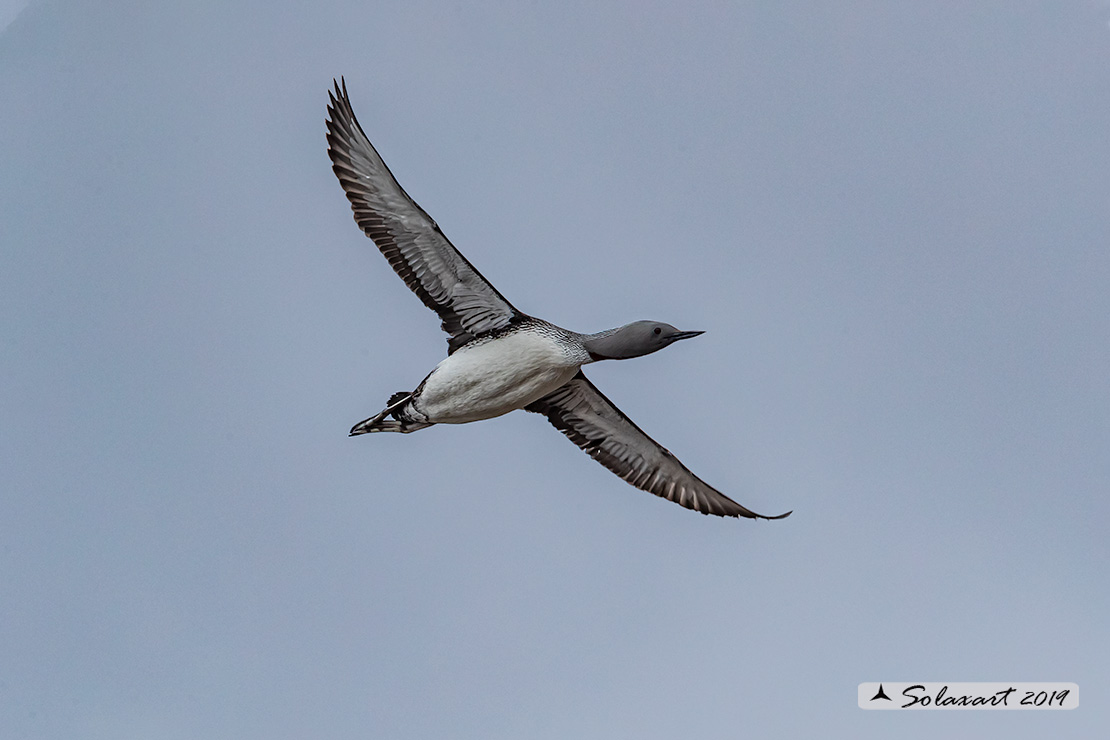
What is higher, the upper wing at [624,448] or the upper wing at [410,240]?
the upper wing at [410,240]

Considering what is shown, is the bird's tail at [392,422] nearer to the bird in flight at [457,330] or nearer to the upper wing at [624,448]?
the bird in flight at [457,330]

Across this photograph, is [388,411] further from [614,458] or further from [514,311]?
[614,458]

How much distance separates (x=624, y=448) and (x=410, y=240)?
4.01m

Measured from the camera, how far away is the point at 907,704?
48.9 feet

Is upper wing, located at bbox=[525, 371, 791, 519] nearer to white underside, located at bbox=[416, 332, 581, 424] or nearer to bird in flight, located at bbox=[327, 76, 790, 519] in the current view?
bird in flight, located at bbox=[327, 76, 790, 519]

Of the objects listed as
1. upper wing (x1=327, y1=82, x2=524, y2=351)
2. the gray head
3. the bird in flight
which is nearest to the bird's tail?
the bird in flight

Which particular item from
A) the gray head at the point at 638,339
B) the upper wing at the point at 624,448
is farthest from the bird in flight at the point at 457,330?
the upper wing at the point at 624,448

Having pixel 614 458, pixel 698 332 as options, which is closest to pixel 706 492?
pixel 614 458

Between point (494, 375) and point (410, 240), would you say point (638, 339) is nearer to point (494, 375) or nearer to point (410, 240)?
point (494, 375)

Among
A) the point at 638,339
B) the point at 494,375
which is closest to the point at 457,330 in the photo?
the point at 494,375

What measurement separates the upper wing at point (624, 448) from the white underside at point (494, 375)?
118 centimetres

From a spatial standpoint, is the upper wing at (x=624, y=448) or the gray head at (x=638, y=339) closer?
the gray head at (x=638, y=339)

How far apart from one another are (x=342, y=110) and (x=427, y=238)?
1719 millimetres

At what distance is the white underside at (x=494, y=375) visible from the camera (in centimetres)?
1329
